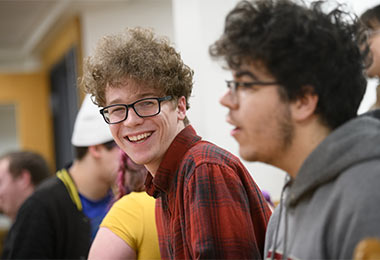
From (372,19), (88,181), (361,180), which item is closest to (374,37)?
(372,19)

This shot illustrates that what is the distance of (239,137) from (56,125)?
602cm

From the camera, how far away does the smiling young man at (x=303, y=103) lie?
94 centimetres

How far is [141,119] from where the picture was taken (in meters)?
1.49

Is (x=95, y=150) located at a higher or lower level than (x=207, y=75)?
lower

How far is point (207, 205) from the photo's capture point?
1.25 meters

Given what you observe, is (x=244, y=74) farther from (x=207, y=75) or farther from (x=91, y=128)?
(x=207, y=75)

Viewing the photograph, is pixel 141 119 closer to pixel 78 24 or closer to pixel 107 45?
→ pixel 107 45

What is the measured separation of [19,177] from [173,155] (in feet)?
7.99

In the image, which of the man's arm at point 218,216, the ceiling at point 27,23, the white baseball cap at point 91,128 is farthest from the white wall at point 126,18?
the man's arm at point 218,216

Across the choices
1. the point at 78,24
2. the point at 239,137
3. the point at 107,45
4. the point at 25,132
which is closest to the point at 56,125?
the point at 25,132

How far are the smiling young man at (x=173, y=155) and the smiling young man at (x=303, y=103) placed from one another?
0.68 feet

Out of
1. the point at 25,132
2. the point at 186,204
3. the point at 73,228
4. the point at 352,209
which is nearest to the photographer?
the point at 352,209

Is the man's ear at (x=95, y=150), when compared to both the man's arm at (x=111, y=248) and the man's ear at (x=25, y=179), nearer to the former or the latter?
the man's arm at (x=111, y=248)

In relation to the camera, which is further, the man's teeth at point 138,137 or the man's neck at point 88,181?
the man's neck at point 88,181
